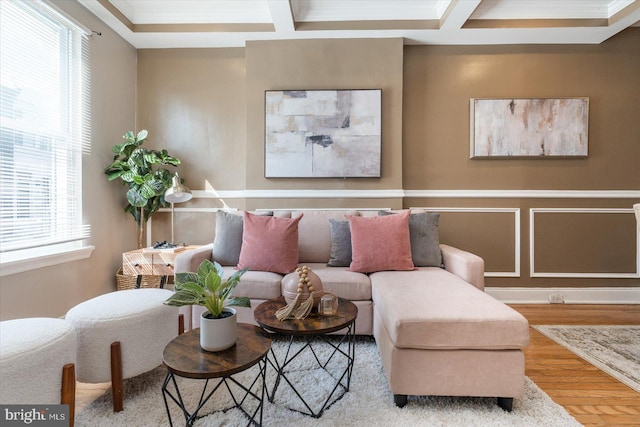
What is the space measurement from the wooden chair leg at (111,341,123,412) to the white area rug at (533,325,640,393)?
268cm

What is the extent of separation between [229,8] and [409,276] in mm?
2921

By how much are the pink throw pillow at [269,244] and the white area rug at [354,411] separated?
81cm

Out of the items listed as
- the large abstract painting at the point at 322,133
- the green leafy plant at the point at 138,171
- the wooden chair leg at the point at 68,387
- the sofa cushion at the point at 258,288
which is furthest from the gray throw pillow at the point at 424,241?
the green leafy plant at the point at 138,171

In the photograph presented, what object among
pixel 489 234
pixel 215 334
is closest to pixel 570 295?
pixel 489 234

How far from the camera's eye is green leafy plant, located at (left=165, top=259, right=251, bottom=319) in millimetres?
1191

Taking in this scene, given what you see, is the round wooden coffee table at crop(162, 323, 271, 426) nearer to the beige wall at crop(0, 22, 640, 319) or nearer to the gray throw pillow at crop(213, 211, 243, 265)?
the gray throw pillow at crop(213, 211, 243, 265)

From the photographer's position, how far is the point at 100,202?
289 centimetres

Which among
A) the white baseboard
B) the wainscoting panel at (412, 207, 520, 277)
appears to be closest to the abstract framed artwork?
the wainscoting panel at (412, 207, 520, 277)

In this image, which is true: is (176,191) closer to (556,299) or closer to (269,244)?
(269,244)

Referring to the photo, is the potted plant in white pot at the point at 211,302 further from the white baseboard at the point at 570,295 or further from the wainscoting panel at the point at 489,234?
the white baseboard at the point at 570,295

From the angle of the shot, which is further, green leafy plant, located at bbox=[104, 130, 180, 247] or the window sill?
green leafy plant, located at bbox=[104, 130, 180, 247]

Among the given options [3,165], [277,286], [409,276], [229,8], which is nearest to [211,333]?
[277,286]

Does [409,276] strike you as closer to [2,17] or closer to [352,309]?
[352,309]

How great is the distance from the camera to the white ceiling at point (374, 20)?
9.48 ft
